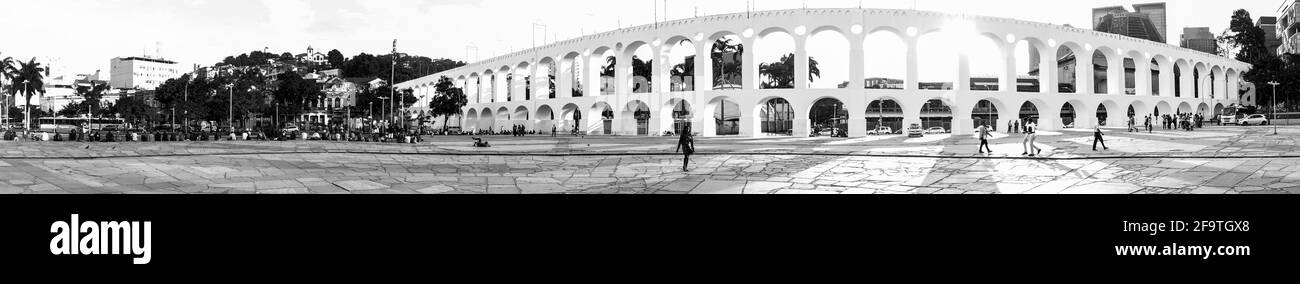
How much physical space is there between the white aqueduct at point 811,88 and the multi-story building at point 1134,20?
2.71 metres

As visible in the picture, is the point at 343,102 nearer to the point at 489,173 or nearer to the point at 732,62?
the point at 732,62

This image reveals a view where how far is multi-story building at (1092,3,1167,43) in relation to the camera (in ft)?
40.6

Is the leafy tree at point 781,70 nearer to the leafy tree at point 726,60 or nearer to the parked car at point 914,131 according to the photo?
the leafy tree at point 726,60

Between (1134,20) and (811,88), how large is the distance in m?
12.0

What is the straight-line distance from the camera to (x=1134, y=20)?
2383cm

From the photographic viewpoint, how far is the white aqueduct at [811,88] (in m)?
30.5

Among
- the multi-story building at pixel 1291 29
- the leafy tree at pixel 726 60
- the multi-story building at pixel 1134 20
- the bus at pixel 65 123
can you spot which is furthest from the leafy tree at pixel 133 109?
the multi-story building at pixel 1291 29

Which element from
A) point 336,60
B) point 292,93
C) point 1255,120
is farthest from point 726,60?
point 336,60

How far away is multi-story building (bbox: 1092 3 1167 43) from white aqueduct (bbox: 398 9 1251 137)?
2707 mm

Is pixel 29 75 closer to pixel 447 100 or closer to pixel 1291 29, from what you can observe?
pixel 447 100

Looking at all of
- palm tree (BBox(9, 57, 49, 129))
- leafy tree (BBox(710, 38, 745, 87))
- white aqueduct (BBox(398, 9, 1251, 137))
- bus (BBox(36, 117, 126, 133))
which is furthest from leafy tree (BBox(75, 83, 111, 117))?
leafy tree (BBox(710, 38, 745, 87))

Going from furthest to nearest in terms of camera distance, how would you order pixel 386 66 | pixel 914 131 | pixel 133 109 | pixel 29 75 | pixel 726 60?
pixel 386 66 → pixel 133 109 → pixel 726 60 → pixel 914 131 → pixel 29 75
